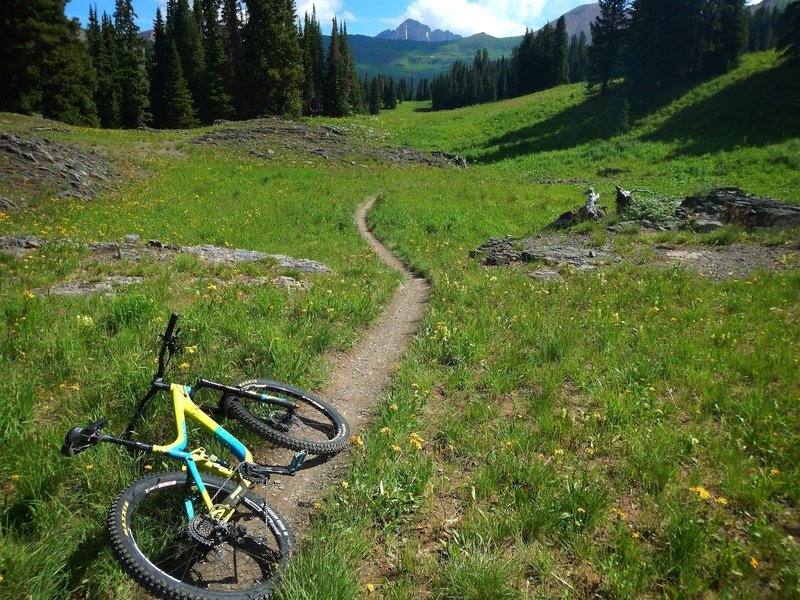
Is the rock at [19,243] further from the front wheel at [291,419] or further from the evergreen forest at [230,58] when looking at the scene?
the evergreen forest at [230,58]

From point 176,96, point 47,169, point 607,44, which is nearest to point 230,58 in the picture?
point 176,96

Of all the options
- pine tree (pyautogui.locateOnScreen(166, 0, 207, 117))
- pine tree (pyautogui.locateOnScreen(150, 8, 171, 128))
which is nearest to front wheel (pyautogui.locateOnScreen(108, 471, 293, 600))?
pine tree (pyautogui.locateOnScreen(150, 8, 171, 128))

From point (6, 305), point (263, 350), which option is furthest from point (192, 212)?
point (263, 350)

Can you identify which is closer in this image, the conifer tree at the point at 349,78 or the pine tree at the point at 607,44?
the pine tree at the point at 607,44

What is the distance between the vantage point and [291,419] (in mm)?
5652

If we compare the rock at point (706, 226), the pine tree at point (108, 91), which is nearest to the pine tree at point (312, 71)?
the pine tree at point (108, 91)

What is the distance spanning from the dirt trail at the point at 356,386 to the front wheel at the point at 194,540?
1.50 feet

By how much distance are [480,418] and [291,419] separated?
238cm

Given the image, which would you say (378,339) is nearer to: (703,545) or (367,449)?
(367,449)

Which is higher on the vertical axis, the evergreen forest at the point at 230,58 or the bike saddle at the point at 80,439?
the evergreen forest at the point at 230,58

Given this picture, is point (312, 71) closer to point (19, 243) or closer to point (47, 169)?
point (47, 169)

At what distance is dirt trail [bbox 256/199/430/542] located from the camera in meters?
4.76

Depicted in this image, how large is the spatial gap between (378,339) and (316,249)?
25.2ft

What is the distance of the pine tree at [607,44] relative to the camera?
54.6 m
